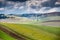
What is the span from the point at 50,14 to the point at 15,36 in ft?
1.30

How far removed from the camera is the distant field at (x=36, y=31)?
1544 mm

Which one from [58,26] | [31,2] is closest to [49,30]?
[58,26]

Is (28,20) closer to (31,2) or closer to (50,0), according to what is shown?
(31,2)

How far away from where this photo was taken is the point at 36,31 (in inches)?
61.2

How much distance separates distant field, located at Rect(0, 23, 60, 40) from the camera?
1544 millimetres

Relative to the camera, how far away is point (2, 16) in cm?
157

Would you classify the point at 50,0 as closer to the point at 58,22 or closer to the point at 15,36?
the point at 58,22

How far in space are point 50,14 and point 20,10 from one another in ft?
0.96

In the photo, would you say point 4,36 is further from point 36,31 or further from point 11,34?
point 36,31

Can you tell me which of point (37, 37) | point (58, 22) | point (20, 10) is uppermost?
point (20, 10)

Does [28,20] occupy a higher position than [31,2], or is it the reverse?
[31,2]

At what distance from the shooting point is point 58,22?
61.2 inches

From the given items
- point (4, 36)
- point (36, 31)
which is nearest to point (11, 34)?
point (4, 36)

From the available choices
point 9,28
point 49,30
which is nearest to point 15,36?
point 9,28
